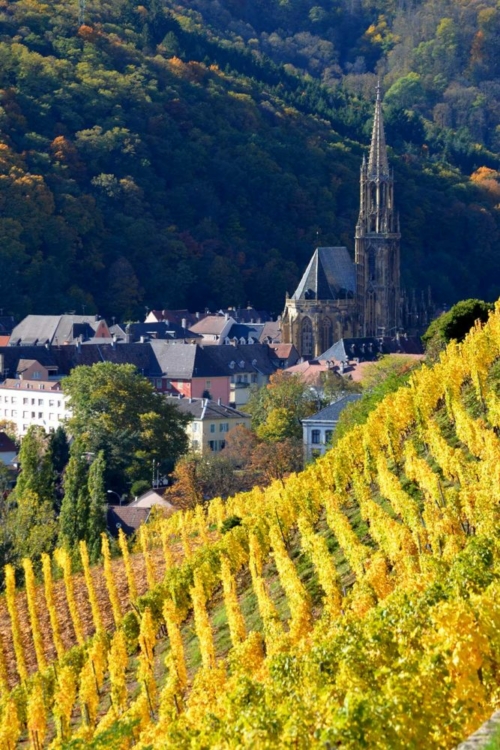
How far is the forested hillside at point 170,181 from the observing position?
142m

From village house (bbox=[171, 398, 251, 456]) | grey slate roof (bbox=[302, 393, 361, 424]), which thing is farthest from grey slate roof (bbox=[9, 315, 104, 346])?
grey slate roof (bbox=[302, 393, 361, 424])

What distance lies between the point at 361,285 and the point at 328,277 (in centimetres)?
345

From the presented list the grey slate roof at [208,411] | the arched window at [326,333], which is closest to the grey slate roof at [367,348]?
the arched window at [326,333]

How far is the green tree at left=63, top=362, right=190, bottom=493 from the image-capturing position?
67250mm

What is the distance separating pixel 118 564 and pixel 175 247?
100088 mm

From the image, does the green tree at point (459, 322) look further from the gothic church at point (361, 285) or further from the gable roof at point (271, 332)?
the gable roof at point (271, 332)

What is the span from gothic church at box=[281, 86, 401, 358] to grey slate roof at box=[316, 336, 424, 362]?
8160 millimetres

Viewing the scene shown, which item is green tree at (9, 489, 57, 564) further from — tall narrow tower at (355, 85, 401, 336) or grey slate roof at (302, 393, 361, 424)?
tall narrow tower at (355, 85, 401, 336)

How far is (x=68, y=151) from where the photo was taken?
152 m

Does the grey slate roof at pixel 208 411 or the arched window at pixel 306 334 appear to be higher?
the arched window at pixel 306 334

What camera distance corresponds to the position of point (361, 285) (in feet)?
430

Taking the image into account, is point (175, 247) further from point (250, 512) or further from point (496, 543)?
point (496, 543)

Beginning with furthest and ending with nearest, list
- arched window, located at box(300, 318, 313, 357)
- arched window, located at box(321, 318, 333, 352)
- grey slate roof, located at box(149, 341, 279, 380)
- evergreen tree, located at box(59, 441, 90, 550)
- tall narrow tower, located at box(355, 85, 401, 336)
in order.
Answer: tall narrow tower, located at box(355, 85, 401, 336), arched window, located at box(321, 318, 333, 352), arched window, located at box(300, 318, 313, 357), grey slate roof, located at box(149, 341, 279, 380), evergreen tree, located at box(59, 441, 90, 550)

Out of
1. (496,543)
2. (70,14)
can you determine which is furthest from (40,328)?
(496,543)
